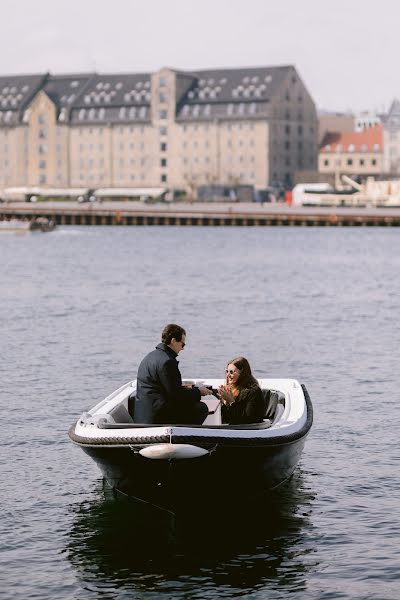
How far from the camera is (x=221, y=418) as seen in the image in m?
16.9

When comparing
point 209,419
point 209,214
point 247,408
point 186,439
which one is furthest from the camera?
point 209,214

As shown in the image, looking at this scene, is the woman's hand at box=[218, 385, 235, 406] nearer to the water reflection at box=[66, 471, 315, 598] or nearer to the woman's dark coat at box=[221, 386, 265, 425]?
the woman's dark coat at box=[221, 386, 265, 425]

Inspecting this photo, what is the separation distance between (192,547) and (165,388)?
193 centimetres

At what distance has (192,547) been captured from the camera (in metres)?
15.2

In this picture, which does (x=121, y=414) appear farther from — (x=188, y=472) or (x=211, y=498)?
(x=188, y=472)

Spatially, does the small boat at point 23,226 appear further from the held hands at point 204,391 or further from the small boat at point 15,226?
the held hands at point 204,391

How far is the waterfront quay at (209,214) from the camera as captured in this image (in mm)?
165250

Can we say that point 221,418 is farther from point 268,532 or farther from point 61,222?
point 61,222

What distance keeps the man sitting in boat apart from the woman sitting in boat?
51cm

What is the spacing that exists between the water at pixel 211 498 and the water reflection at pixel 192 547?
0.03 meters

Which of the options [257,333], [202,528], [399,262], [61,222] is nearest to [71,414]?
[202,528]

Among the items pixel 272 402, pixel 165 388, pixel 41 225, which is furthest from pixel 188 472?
pixel 41 225

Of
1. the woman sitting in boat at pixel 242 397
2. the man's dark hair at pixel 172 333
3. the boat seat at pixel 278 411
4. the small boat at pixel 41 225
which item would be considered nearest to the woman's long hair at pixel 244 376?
the woman sitting in boat at pixel 242 397

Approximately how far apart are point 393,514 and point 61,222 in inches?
6375
